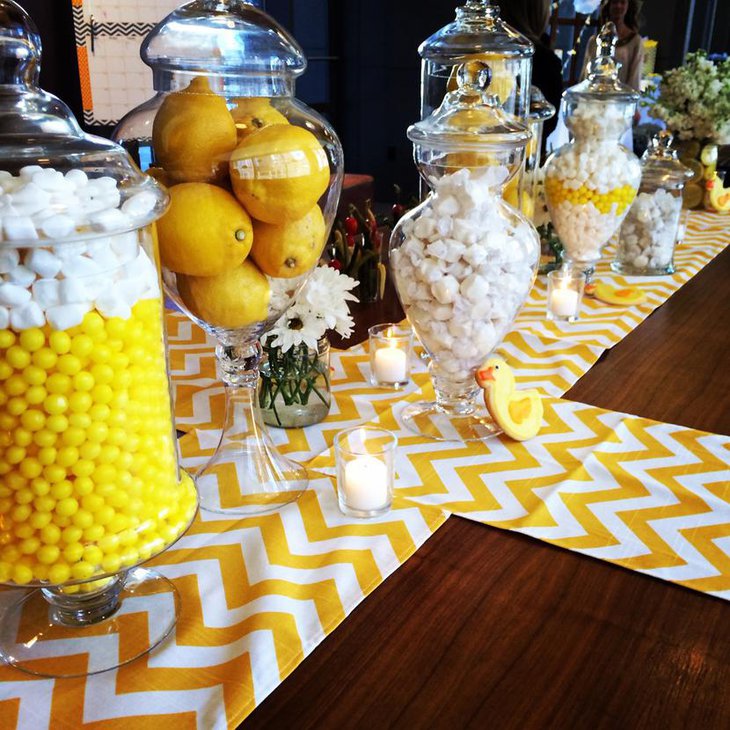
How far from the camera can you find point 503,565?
752mm

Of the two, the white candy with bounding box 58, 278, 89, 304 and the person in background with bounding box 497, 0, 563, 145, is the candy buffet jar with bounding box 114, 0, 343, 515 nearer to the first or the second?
the white candy with bounding box 58, 278, 89, 304

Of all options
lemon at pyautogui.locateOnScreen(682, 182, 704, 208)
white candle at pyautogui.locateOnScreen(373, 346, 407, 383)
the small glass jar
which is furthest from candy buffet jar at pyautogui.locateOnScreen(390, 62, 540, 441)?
lemon at pyautogui.locateOnScreen(682, 182, 704, 208)

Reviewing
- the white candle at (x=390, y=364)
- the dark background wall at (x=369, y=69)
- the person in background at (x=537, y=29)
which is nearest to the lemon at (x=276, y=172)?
the white candle at (x=390, y=364)

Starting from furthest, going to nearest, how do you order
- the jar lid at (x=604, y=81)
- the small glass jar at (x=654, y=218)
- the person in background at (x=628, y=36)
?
the person in background at (x=628, y=36), the small glass jar at (x=654, y=218), the jar lid at (x=604, y=81)

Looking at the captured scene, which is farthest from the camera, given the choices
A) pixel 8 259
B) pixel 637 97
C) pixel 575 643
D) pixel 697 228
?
pixel 697 228

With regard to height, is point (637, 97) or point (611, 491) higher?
point (637, 97)

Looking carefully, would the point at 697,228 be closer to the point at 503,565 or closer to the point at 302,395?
the point at 302,395

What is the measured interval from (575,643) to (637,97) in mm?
1282

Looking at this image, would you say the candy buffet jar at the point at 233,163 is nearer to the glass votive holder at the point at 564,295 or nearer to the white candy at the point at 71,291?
the white candy at the point at 71,291

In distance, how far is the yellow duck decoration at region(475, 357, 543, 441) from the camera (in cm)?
98

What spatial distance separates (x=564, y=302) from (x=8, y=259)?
111 cm

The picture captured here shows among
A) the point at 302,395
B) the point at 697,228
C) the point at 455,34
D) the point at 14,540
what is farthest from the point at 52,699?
the point at 697,228

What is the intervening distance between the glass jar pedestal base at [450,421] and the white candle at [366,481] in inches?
7.9

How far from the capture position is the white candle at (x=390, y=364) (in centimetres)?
115
